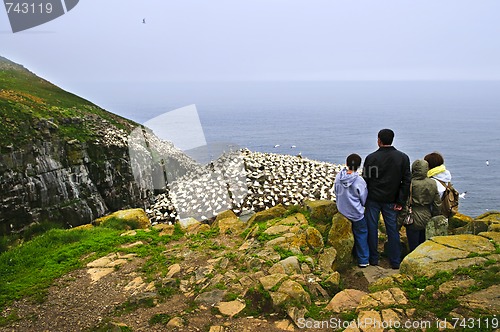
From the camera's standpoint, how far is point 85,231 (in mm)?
12039

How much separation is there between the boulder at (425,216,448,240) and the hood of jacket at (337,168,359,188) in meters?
1.97

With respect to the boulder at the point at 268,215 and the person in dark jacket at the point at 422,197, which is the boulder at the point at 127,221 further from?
the person in dark jacket at the point at 422,197

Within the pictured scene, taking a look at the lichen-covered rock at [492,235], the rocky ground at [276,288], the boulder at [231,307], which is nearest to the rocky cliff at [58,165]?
the rocky ground at [276,288]

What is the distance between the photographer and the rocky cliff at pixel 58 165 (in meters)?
19.6

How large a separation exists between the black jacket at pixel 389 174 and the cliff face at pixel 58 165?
18024 millimetres

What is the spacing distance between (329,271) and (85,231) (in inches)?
313

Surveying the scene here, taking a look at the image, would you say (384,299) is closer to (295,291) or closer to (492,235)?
(295,291)

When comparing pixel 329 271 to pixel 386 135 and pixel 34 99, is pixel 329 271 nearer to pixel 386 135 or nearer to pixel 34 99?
pixel 386 135

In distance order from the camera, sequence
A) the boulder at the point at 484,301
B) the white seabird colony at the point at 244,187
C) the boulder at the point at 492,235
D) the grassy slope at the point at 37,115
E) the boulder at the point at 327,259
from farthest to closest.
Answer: the grassy slope at the point at 37,115 < the white seabird colony at the point at 244,187 < the boulder at the point at 327,259 < the boulder at the point at 492,235 < the boulder at the point at 484,301

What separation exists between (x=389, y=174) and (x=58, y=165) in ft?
64.0

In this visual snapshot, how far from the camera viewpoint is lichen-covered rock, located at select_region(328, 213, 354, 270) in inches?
353

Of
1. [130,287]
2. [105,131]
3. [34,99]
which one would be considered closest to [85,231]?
[130,287]

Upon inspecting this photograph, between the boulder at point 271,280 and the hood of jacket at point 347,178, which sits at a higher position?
the hood of jacket at point 347,178

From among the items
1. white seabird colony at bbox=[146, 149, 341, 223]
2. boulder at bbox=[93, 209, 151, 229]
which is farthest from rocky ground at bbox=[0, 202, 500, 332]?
white seabird colony at bbox=[146, 149, 341, 223]
